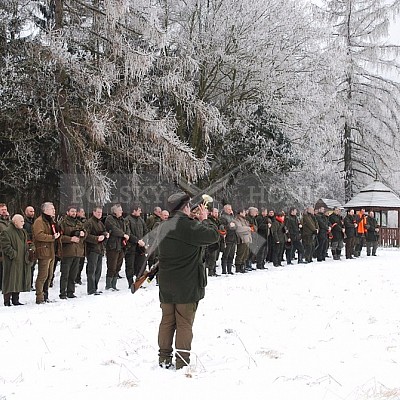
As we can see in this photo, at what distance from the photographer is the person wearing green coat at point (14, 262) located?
33.0ft

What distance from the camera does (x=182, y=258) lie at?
18.7ft

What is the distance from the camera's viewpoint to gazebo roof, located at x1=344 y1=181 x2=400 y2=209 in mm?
25266

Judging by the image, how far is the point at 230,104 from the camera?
69.3 feet

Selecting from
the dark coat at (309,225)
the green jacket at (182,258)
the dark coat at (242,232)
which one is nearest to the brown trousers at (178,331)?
the green jacket at (182,258)

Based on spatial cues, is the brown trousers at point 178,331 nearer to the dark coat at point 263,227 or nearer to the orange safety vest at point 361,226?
the dark coat at point 263,227

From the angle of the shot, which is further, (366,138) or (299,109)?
(366,138)

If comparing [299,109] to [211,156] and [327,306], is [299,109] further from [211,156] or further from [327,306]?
[327,306]

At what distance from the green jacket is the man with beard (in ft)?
16.9

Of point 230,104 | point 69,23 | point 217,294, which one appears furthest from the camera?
point 230,104

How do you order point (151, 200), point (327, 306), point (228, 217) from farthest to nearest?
point (151, 200)
point (228, 217)
point (327, 306)

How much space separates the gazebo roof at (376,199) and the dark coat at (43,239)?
726 inches

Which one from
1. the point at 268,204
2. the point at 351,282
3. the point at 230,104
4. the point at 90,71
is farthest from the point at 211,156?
the point at 351,282

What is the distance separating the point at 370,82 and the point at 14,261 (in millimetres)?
25752

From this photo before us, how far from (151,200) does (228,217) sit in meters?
5.22
